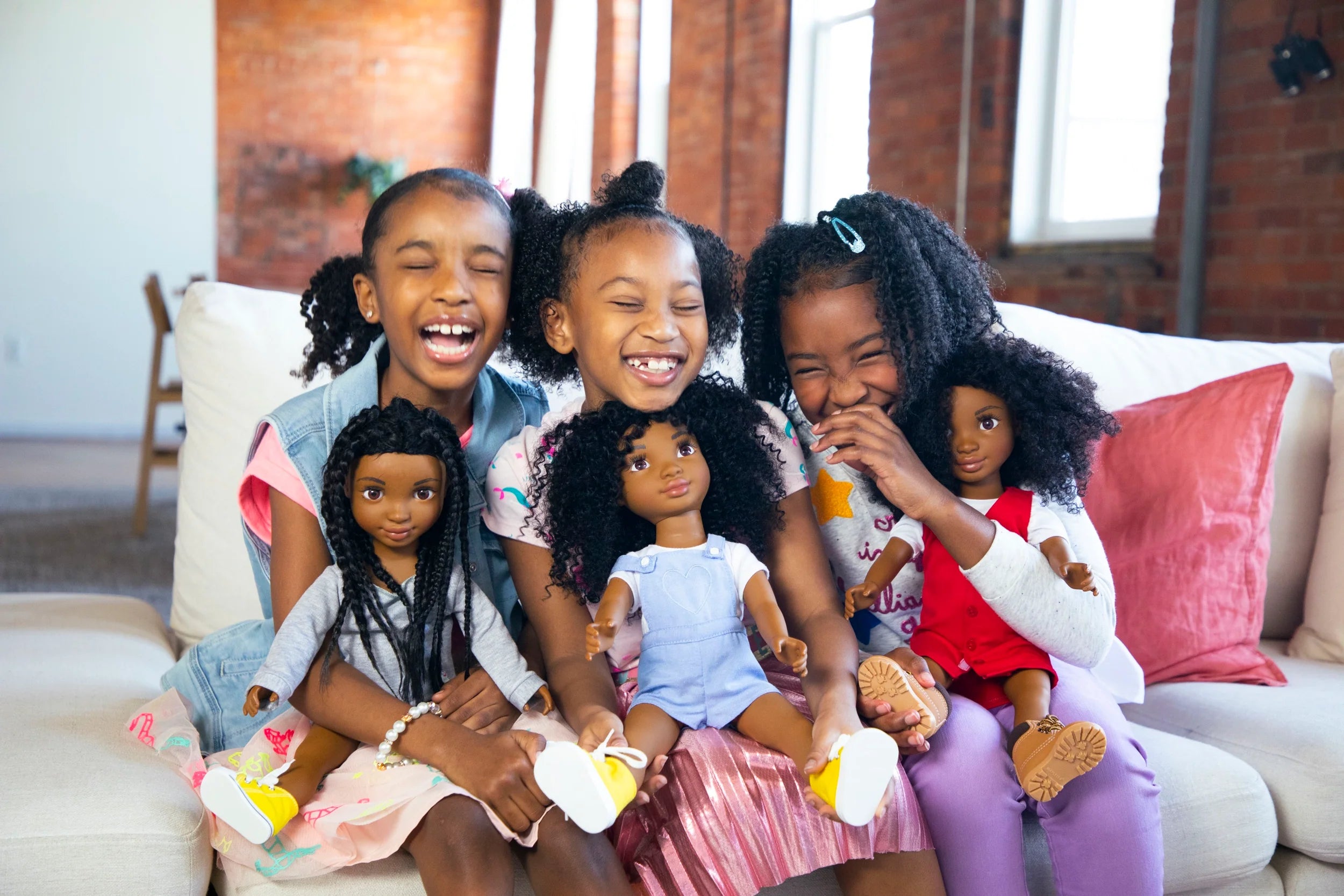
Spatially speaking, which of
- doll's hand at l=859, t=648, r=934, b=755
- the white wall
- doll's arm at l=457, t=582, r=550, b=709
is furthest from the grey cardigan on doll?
the white wall

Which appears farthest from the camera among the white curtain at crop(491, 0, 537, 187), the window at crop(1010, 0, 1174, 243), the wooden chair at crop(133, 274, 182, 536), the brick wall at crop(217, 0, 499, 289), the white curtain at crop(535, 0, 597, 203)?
the white curtain at crop(491, 0, 537, 187)

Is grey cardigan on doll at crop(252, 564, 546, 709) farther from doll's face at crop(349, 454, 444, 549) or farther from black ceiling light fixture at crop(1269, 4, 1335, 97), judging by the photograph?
black ceiling light fixture at crop(1269, 4, 1335, 97)

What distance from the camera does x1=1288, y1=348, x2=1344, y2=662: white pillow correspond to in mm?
1826

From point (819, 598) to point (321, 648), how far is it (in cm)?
57

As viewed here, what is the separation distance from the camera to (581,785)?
3.35 ft

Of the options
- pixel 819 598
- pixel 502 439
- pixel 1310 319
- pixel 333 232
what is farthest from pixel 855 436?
pixel 333 232

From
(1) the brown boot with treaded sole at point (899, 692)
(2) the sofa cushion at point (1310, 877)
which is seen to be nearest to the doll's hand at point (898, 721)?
(1) the brown boot with treaded sole at point (899, 692)

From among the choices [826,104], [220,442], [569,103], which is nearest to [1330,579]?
[220,442]

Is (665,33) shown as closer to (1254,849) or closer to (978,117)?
(978,117)

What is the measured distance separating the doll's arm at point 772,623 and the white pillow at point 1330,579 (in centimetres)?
104

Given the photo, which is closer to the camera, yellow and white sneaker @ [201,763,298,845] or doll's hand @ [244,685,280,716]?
yellow and white sneaker @ [201,763,298,845]

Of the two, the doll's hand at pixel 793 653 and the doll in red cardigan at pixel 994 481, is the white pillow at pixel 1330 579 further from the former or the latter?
the doll's hand at pixel 793 653

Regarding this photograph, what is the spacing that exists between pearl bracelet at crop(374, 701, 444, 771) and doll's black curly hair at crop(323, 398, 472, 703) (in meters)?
0.08

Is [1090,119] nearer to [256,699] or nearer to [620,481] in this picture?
[620,481]
